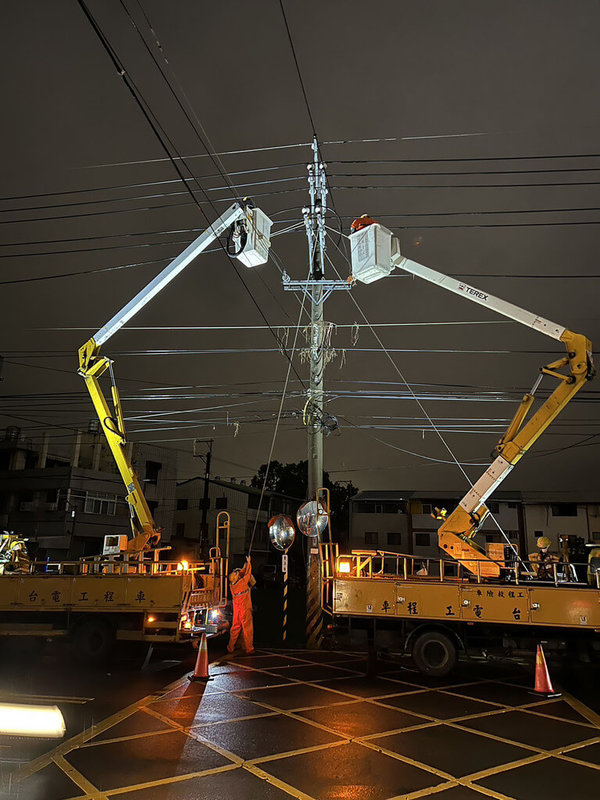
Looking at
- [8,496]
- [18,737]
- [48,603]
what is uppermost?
[8,496]

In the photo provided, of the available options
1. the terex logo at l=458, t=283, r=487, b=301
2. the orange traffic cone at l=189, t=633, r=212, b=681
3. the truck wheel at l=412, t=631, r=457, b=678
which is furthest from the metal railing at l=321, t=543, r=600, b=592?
the terex logo at l=458, t=283, r=487, b=301

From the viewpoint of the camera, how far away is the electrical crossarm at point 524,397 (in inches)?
468

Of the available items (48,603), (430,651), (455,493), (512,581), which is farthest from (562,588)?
(455,493)

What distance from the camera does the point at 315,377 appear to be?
51.9ft

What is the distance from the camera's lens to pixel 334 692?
10055 mm

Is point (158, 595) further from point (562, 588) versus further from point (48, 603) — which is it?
point (562, 588)

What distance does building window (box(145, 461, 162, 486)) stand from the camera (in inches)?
1862

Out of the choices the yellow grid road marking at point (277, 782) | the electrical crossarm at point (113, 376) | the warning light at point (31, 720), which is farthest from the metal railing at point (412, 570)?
the warning light at point (31, 720)

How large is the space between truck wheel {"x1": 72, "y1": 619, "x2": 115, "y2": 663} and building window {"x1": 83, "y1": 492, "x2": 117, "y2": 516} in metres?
30.9

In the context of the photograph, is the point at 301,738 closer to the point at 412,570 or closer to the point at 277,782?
the point at 277,782

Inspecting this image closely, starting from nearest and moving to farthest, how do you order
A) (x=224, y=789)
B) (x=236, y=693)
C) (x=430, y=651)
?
(x=224, y=789)
(x=236, y=693)
(x=430, y=651)

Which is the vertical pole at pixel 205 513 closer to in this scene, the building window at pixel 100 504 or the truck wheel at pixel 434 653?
the building window at pixel 100 504

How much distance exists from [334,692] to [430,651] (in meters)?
2.57

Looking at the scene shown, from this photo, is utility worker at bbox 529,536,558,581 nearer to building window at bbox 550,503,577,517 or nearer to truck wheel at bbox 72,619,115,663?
truck wheel at bbox 72,619,115,663
